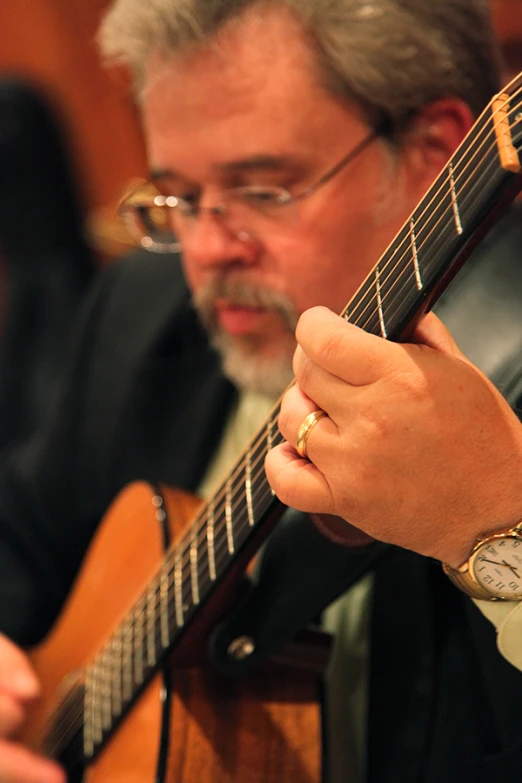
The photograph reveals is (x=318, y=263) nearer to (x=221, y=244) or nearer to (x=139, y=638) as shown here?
(x=221, y=244)

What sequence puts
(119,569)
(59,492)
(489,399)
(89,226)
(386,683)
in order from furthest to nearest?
1. (89,226)
2. (59,492)
3. (119,569)
4. (386,683)
5. (489,399)

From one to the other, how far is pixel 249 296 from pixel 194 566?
305mm

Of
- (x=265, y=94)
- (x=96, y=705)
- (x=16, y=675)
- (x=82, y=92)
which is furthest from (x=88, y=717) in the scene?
(x=82, y=92)

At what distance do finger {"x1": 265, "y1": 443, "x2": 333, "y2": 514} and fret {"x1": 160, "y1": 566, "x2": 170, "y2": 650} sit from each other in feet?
0.92

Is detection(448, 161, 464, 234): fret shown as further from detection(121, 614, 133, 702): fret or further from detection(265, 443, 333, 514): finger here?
detection(121, 614, 133, 702): fret

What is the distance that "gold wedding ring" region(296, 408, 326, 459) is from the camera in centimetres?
58

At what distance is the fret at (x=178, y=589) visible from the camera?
2.65 ft

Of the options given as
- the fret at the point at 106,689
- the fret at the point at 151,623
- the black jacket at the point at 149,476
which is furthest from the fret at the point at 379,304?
the fret at the point at 106,689

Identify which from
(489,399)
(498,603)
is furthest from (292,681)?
(489,399)

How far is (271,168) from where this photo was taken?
2.92 ft

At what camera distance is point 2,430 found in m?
2.09

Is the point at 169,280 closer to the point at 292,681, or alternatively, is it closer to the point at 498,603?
the point at 292,681

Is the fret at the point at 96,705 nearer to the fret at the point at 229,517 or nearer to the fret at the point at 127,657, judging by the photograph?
the fret at the point at 127,657

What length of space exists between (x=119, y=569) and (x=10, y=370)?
1.23 metres
